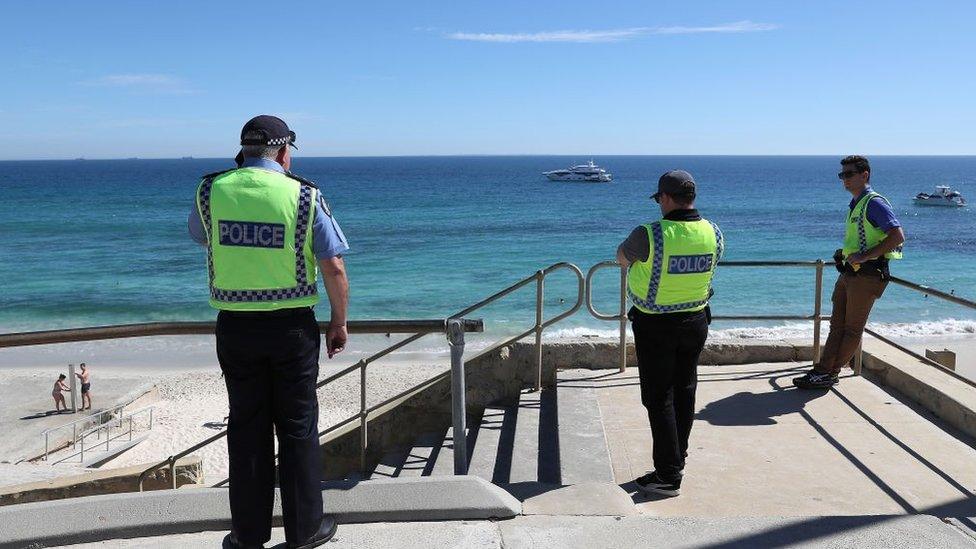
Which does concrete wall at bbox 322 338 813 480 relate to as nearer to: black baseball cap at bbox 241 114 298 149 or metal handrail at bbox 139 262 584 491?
metal handrail at bbox 139 262 584 491

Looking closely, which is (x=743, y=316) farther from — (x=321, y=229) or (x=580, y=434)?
(x=321, y=229)

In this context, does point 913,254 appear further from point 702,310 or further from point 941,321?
point 702,310

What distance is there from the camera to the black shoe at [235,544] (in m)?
3.11

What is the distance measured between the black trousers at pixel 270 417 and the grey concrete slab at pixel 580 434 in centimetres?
184

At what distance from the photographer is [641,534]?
129 inches

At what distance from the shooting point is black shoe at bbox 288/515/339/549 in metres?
3.14

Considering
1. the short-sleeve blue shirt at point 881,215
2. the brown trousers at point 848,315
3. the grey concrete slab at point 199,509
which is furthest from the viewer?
the brown trousers at point 848,315

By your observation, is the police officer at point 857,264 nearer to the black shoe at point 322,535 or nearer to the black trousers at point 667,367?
the black trousers at point 667,367

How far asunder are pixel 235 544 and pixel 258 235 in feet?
3.83

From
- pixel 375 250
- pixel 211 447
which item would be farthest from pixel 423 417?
pixel 375 250

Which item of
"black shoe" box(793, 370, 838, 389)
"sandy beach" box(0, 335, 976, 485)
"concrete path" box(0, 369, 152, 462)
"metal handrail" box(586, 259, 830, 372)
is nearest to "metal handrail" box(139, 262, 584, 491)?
"metal handrail" box(586, 259, 830, 372)

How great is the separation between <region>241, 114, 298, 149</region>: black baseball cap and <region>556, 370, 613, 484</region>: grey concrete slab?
249 cm

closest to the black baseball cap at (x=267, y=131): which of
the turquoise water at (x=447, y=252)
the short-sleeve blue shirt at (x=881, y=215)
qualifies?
the short-sleeve blue shirt at (x=881, y=215)

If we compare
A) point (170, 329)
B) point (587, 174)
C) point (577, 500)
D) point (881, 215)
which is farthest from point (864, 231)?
point (587, 174)
